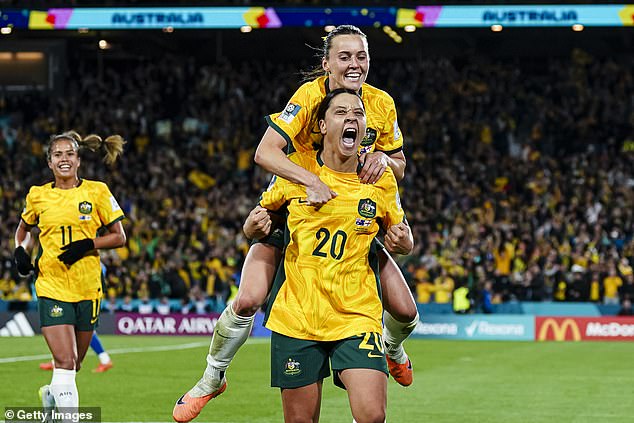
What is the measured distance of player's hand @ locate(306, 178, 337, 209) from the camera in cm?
640

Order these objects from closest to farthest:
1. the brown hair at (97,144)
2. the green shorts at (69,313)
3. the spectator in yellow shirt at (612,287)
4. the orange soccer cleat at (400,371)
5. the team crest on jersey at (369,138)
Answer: the team crest on jersey at (369,138) < the orange soccer cleat at (400,371) < the green shorts at (69,313) < the brown hair at (97,144) < the spectator in yellow shirt at (612,287)

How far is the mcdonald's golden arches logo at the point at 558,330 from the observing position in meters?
24.4

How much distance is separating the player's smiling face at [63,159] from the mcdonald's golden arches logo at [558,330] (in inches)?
650

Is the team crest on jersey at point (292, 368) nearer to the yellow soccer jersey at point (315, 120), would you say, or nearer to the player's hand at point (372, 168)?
the player's hand at point (372, 168)

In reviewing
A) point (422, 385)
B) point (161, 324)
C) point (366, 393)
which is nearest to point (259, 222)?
point (366, 393)

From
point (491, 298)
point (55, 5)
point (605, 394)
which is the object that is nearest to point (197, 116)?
point (55, 5)

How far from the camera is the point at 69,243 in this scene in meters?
9.72

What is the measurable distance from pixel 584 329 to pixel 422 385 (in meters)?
10.5

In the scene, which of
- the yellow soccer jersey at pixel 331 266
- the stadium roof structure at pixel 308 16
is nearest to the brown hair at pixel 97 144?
the yellow soccer jersey at pixel 331 266

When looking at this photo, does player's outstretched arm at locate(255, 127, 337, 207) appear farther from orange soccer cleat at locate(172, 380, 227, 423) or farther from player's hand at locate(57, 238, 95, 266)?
player's hand at locate(57, 238, 95, 266)

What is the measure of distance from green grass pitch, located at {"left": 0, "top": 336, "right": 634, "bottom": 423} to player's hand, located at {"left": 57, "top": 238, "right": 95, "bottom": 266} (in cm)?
198

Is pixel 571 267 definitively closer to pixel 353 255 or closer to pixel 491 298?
pixel 491 298

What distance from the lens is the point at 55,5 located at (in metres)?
28.6

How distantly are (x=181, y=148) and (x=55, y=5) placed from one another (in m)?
6.42
